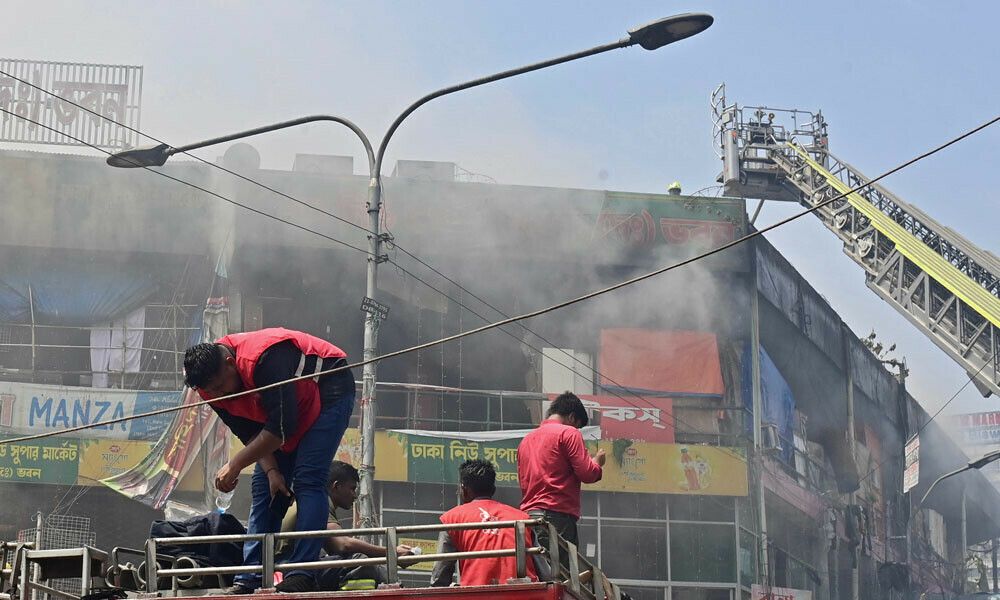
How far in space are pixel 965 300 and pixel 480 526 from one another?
2412 cm

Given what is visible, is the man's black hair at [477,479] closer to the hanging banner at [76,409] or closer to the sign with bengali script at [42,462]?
the hanging banner at [76,409]

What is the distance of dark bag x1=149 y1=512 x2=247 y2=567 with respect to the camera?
259 inches

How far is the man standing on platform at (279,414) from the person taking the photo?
6.59m

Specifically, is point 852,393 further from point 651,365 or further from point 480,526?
point 480,526

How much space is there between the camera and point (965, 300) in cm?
2789

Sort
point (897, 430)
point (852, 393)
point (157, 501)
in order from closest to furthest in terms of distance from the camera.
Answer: point (157, 501), point (852, 393), point (897, 430)

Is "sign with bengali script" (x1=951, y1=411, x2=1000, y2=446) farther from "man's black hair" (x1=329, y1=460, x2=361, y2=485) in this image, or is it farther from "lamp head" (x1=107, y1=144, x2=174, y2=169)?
"man's black hair" (x1=329, y1=460, x2=361, y2=485)

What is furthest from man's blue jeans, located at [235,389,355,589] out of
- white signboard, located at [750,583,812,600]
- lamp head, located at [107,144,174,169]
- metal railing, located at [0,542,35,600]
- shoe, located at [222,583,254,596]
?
white signboard, located at [750,583,812,600]

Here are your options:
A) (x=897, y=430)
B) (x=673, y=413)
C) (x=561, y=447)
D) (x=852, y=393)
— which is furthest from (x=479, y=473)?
(x=897, y=430)

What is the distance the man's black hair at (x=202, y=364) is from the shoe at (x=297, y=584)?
1063mm

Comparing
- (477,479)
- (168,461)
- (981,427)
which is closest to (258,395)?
(477,479)

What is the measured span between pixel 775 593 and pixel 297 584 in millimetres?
24603

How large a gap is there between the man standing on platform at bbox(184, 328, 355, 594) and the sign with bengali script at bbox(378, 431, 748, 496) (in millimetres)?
21314

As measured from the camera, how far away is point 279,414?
6.70 meters
